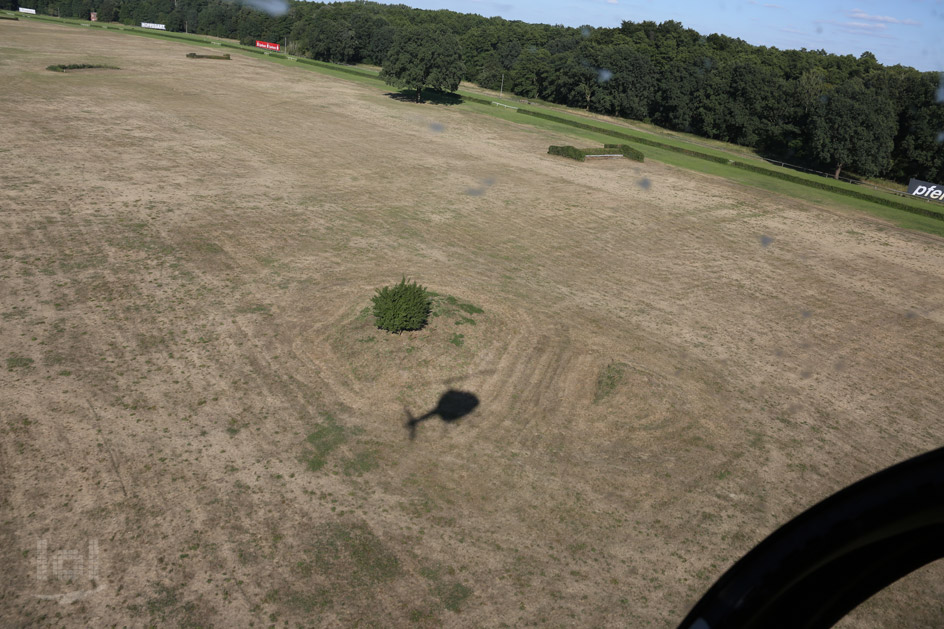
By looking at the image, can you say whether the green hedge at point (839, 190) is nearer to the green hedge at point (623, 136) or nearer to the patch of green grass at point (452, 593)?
the green hedge at point (623, 136)

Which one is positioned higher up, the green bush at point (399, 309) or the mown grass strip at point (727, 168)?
the mown grass strip at point (727, 168)

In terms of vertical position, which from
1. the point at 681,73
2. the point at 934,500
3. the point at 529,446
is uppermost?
the point at 681,73

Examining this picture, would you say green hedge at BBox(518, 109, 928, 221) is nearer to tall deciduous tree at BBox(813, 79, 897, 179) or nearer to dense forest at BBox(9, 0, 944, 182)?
tall deciduous tree at BBox(813, 79, 897, 179)

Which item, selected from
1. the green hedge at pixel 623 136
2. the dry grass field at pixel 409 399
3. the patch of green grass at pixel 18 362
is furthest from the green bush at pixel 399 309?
the green hedge at pixel 623 136

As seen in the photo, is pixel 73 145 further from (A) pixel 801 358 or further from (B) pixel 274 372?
(A) pixel 801 358

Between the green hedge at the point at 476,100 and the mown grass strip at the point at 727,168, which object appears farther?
the green hedge at the point at 476,100

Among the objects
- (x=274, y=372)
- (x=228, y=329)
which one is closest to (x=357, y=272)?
(x=228, y=329)

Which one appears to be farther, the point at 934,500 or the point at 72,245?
the point at 72,245
